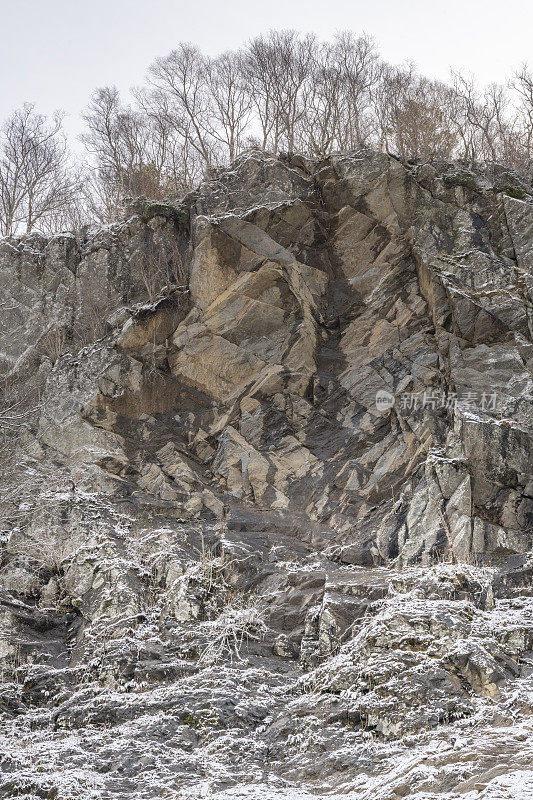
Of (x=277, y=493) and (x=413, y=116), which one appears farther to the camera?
(x=413, y=116)

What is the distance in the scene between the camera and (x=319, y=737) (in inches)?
266

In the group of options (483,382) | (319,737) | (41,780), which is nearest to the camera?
(41,780)

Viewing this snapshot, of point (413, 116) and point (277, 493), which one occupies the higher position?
point (413, 116)

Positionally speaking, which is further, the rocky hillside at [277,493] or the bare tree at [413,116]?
the bare tree at [413,116]

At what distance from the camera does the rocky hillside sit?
6715 mm

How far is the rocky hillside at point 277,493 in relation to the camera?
671 cm

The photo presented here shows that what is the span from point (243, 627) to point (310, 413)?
218 inches

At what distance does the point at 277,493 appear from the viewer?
12578 millimetres

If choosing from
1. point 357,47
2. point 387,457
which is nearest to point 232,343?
point 387,457

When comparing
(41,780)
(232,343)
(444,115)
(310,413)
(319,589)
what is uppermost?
(444,115)

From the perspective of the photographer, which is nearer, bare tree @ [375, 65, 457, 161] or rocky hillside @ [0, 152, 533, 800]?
rocky hillside @ [0, 152, 533, 800]

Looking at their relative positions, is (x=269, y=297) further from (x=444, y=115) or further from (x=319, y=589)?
(x=444, y=115)

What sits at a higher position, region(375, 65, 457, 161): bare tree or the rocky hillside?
region(375, 65, 457, 161): bare tree

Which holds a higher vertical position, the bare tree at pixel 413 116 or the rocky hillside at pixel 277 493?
the bare tree at pixel 413 116
